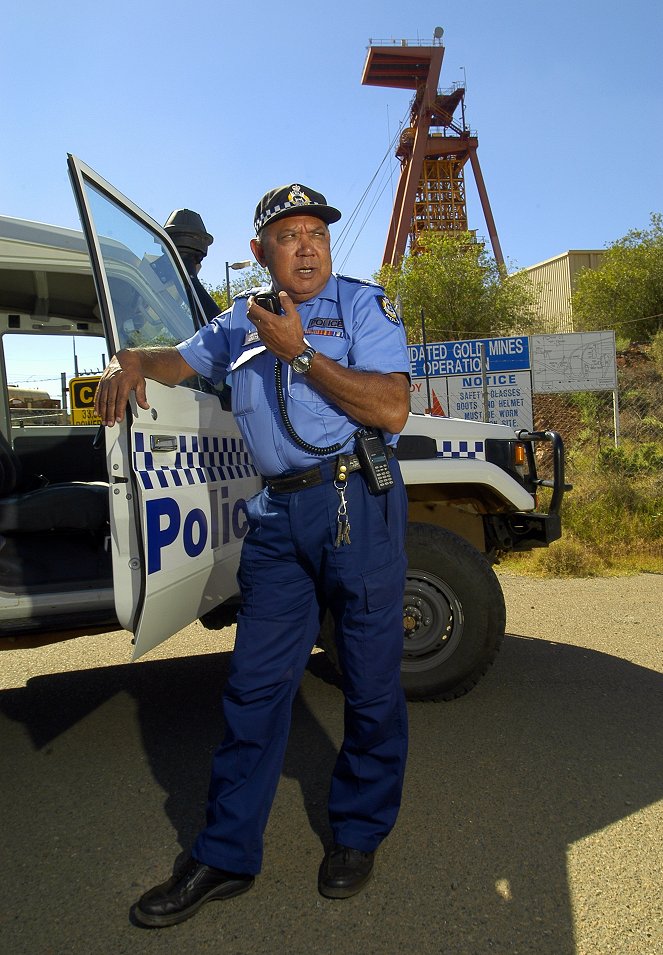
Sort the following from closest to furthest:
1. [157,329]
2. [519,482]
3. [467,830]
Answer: [467,830]
[157,329]
[519,482]

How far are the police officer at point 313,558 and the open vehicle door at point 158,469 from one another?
475mm

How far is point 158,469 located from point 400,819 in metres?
1.47

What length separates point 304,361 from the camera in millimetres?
2168

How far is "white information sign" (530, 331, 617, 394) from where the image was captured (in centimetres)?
1210

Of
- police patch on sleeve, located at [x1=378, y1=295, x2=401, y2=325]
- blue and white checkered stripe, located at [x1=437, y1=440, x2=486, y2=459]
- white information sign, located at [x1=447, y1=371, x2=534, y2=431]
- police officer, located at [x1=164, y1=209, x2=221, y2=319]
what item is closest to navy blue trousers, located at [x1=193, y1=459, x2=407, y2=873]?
police patch on sleeve, located at [x1=378, y1=295, x2=401, y2=325]

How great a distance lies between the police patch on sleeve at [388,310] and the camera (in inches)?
93.7

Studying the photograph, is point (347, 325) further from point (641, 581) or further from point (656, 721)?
point (641, 581)

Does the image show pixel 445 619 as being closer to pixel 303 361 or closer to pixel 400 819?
pixel 400 819

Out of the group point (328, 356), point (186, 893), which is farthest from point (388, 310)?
point (186, 893)

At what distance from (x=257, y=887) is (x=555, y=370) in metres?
10.9

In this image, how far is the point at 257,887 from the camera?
2318 mm

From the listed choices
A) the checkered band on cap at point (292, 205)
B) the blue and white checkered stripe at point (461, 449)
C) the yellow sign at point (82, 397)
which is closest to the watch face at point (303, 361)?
the checkered band on cap at point (292, 205)

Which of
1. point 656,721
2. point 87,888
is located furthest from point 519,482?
point 87,888

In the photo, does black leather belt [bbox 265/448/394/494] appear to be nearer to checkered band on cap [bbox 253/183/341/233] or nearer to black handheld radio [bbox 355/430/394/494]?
black handheld radio [bbox 355/430/394/494]
